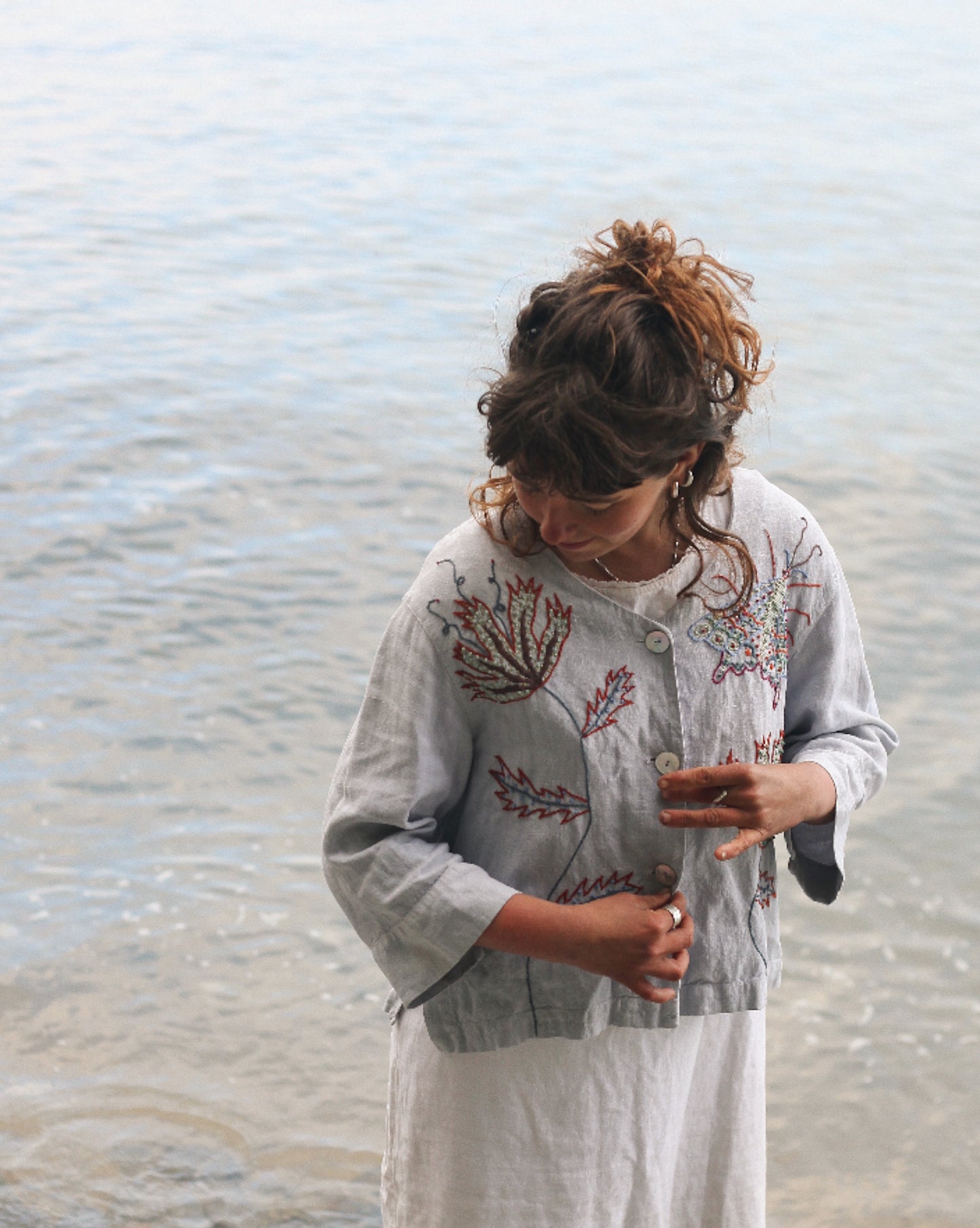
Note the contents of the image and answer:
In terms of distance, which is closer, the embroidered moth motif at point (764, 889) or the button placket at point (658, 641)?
the button placket at point (658, 641)

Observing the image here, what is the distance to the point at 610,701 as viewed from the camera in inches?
51.4

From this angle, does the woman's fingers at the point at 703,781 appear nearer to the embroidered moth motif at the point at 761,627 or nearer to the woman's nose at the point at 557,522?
the embroidered moth motif at the point at 761,627

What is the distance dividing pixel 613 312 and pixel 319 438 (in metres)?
4.73

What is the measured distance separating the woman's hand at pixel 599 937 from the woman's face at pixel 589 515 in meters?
0.30

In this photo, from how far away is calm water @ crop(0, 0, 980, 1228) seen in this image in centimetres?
275

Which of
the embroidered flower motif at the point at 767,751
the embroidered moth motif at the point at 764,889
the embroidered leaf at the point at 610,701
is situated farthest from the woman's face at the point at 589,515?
the embroidered moth motif at the point at 764,889

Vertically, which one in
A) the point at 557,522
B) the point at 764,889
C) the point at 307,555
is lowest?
the point at 307,555

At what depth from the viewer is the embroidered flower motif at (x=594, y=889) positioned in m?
1.33

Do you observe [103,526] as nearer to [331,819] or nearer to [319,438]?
[319,438]

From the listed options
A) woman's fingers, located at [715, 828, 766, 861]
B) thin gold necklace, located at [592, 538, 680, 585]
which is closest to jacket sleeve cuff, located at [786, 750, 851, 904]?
woman's fingers, located at [715, 828, 766, 861]

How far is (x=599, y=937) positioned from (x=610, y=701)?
20cm

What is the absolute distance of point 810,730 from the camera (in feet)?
4.73

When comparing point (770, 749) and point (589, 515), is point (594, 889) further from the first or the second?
point (589, 515)

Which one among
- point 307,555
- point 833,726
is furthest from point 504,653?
point 307,555
